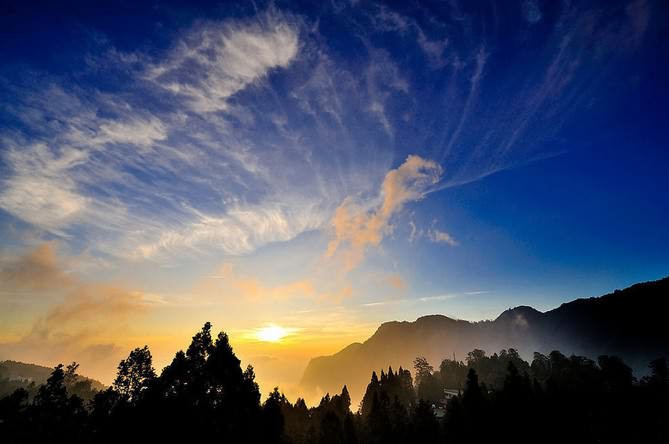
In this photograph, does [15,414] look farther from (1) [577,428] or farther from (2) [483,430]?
(1) [577,428]

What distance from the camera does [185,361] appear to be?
30328 millimetres

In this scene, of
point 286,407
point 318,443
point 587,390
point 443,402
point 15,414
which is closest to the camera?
point 15,414

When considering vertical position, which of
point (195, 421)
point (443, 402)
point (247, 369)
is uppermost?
point (247, 369)

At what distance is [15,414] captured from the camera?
98.3 ft

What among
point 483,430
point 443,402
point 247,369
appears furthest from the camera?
point 443,402

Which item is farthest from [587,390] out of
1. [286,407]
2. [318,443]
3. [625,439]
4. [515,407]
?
[286,407]

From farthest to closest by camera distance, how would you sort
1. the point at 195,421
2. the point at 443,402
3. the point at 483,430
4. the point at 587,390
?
the point at 443,402 → the point at 587,390 → the point at 483,430 → the point at 195,421

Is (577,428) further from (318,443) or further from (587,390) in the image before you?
(318,443)

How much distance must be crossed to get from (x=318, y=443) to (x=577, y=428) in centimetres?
4552

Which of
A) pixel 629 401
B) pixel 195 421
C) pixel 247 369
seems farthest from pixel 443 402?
pixel 195 421

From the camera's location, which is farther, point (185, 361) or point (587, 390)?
point (587, 390)

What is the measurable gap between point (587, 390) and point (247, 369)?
254ft

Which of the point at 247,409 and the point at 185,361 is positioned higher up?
the point at 185,361

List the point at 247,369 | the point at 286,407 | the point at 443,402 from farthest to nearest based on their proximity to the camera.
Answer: the point at 443,402 < the point at 286,407 < the point at 247,369
